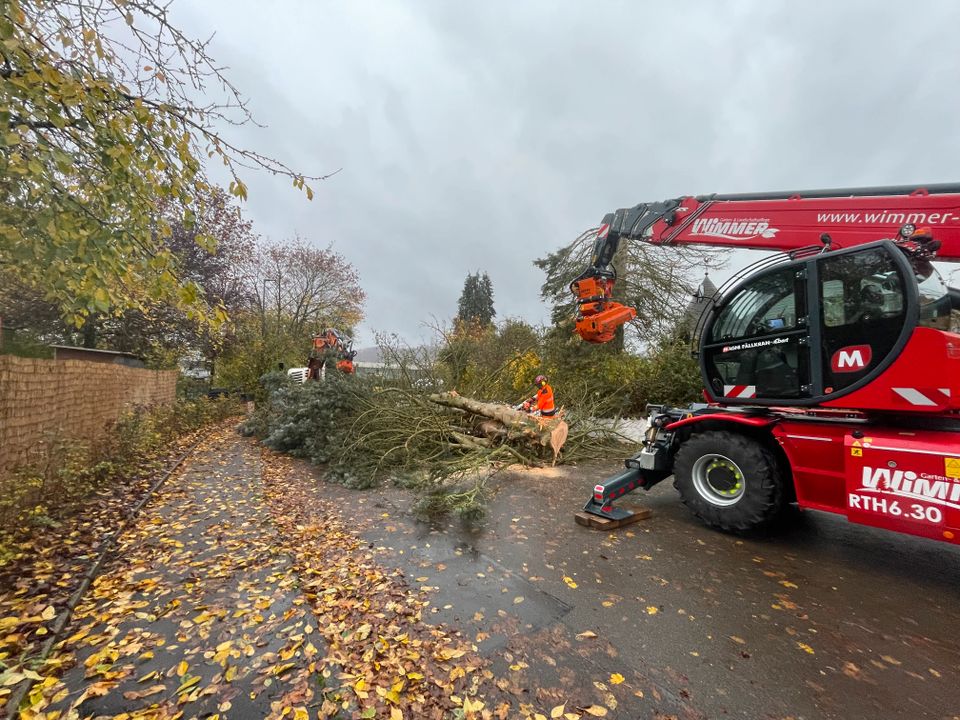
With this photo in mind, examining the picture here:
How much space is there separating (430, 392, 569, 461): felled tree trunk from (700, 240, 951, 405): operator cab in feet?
11.9

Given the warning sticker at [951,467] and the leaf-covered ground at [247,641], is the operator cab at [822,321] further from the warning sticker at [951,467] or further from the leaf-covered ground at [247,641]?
the leaf-covered ground at [247,641]

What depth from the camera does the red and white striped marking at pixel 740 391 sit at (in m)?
4.46

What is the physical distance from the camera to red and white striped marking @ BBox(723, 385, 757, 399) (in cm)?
446

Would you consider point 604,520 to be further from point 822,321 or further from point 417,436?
point 417,436

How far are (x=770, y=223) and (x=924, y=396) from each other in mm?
2251

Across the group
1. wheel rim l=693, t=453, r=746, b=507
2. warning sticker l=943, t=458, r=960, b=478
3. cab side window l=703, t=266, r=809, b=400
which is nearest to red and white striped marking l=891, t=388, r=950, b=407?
warning sticker l=943, t=458, r=960, b=478

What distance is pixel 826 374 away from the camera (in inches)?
153

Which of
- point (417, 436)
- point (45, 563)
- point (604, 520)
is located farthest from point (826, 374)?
point (45, 563)

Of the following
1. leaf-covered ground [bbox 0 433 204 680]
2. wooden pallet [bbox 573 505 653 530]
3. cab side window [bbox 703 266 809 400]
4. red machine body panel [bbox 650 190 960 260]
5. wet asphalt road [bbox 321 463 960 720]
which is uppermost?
red machine body panel [bbox 650 190 960 260]

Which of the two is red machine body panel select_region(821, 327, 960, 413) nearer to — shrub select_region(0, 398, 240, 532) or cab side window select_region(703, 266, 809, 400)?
cab side window select_region(703, 266, 809, 400)

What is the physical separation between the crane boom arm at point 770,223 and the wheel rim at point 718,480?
1951mm

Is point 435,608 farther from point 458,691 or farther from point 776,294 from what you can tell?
point 776,294

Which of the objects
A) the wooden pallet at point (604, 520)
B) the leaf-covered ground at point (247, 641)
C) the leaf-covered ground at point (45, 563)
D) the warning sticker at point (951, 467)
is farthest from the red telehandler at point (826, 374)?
the leaf-covered ground at point (45, 563)

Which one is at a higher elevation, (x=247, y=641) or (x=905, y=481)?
(x=905, y=481)
